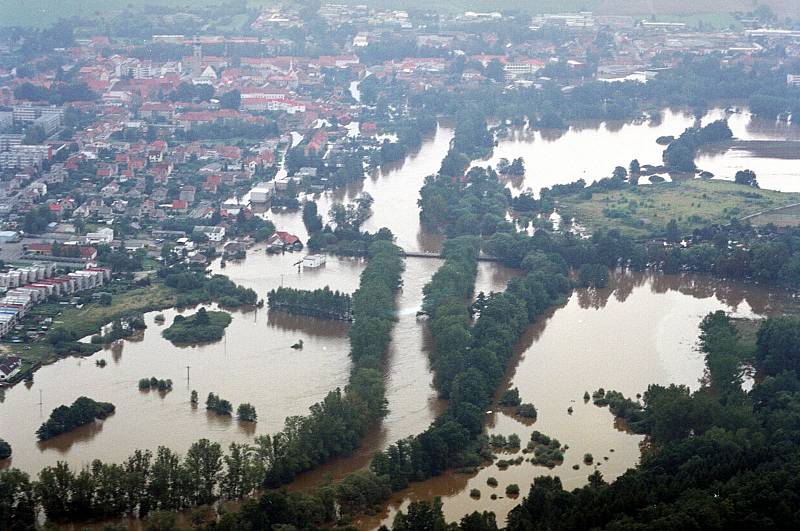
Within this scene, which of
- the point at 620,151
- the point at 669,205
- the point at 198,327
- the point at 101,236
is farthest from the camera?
the point at 620,151

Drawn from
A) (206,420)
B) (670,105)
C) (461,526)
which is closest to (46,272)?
(206,420)

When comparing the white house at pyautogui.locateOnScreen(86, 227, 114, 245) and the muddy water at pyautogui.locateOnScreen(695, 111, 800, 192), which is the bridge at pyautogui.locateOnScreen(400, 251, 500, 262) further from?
the muddy water at pyautogui.locateOnScreen(695, 111, 800, 192)

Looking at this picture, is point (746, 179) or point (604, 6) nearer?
point (746, 179)

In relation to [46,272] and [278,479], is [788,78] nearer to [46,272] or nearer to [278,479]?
[46,272]

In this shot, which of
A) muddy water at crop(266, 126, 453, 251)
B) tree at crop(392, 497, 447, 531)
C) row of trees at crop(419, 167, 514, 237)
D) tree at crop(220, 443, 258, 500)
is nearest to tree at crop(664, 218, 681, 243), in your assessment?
row of trees at crop(419, 167, 514, 237)

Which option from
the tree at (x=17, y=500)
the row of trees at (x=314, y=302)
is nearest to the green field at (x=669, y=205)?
the row of trees at (x=314, y=302)

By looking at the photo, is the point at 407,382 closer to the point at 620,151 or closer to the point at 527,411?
the point at 527,411

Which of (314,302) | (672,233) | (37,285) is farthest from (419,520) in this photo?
(672,233)
